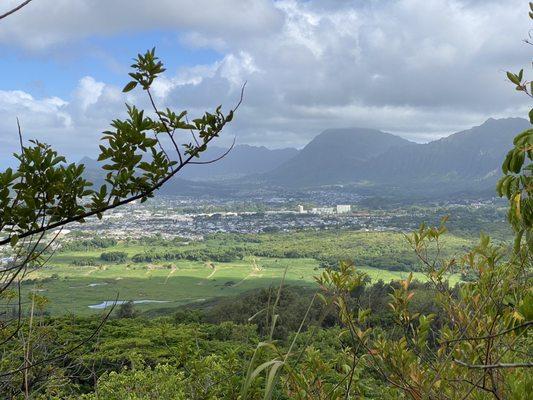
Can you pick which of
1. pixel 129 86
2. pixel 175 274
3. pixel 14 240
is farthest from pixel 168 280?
pixel 14 240

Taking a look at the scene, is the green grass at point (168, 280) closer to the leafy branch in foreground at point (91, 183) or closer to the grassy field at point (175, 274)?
the grassy field at point (175, 274)

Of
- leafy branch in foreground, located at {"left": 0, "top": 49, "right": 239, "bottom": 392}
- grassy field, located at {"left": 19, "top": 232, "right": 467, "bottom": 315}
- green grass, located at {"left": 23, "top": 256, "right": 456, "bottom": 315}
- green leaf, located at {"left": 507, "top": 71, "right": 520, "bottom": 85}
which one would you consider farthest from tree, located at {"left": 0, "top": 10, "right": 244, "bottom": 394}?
green grass, located at {"left": 23, "top": 256, "right": 456, "bottom": 315}

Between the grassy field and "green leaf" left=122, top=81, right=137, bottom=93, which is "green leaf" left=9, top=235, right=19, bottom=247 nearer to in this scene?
"green leaf" left=122, top=81, right=137, bottom=93

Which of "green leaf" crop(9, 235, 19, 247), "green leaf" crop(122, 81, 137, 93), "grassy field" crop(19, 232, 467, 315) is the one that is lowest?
"grassy field" crop(19, 232, 467, 315)

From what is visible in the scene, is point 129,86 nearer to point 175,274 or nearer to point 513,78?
point 513,78

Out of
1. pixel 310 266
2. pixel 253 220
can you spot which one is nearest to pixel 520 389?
pixel 310 266

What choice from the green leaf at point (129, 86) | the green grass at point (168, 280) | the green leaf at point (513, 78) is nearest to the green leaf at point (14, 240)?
the green leaf at point (129, 86)

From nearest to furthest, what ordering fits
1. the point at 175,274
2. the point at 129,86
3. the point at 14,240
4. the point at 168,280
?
the point at 14,240 < the point at 129,86 < the point at 168,280 < the point at 175,274

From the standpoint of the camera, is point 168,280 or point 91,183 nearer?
point 91,183

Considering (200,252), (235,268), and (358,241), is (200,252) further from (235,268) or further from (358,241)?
(358,241)
